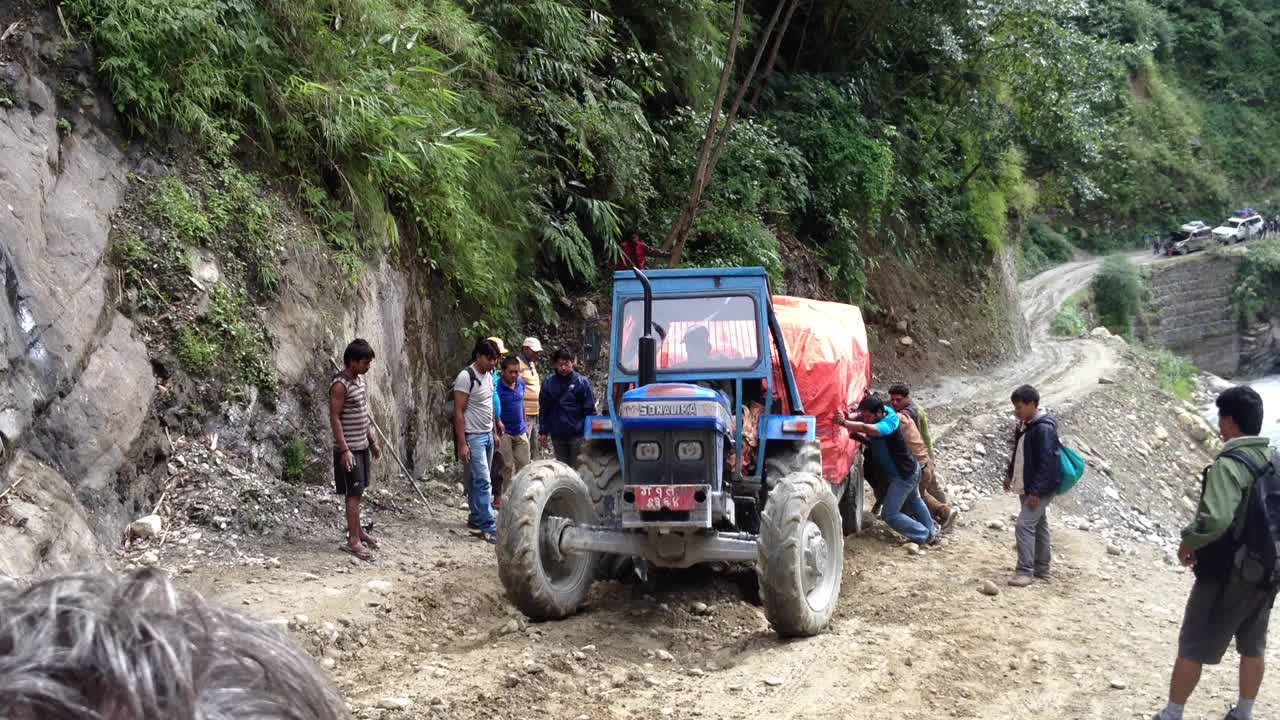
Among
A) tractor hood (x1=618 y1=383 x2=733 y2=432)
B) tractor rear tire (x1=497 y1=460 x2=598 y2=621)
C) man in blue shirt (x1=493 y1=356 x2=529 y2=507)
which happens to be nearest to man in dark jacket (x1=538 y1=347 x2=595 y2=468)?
man in blue shirt (x1=493 y1=356 x2=529 y2=507)

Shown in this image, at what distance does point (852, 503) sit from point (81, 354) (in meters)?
6.48

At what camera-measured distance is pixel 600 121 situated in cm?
1364

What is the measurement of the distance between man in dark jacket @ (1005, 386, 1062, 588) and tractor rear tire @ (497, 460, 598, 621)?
350cm

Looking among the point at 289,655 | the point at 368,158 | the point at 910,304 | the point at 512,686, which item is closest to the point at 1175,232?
the point at 910,304

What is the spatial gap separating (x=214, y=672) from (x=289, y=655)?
0.08 meters

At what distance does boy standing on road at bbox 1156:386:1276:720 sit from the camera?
17.6 feet

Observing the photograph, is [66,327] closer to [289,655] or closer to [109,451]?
[109,451]

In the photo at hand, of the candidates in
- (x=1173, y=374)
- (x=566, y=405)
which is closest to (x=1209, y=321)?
(x=1173, y=374)

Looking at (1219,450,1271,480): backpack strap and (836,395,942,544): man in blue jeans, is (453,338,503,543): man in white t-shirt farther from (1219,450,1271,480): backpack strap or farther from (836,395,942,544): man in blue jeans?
(1219,450,1271,480): backpack strap

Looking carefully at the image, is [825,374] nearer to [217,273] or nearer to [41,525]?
[217,273]

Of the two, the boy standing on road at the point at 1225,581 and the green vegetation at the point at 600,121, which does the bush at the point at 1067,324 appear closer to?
the green vegetation at the point at 600,121

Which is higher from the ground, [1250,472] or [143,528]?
[1250,472]

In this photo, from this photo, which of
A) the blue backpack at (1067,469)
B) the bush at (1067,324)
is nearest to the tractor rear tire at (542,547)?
the blue backpack at (1067,469)

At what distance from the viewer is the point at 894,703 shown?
18.9 ft
